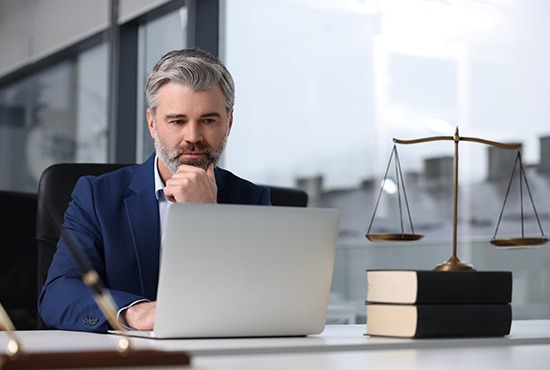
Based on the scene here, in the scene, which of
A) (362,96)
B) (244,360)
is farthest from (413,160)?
(244,360)

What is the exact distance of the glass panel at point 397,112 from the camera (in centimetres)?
378

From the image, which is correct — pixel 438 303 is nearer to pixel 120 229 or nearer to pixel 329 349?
pixel 329 349

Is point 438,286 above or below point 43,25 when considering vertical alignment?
below

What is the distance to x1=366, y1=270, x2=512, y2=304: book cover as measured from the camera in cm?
162

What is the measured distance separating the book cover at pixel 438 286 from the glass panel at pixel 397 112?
6.83ft

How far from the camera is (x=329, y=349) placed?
4.71ft

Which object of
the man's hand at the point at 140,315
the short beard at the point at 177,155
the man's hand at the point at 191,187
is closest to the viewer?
the man's hand at the point at 140,315

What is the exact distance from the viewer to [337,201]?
4480 mm

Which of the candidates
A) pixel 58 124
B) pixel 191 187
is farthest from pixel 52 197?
pixel 58 124

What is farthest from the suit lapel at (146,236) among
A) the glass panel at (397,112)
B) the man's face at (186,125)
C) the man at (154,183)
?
the glass panel at (397,112)

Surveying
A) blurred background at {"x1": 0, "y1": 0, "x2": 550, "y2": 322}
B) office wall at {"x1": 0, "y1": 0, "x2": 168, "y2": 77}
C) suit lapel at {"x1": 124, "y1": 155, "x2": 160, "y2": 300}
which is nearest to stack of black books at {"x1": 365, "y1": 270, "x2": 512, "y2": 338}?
suit lapel at {"x1": 124, "y1": 155, "x2": 160, "y2": 300}

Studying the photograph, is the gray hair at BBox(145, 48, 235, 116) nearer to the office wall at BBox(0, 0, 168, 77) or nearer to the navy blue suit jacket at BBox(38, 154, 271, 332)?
the navy blue suit jacket at BBox(38, 154, 271, 332)

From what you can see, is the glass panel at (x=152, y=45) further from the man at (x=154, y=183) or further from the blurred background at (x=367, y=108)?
the man at (x=154, y=183)

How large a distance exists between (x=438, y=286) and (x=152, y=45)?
170 inches
